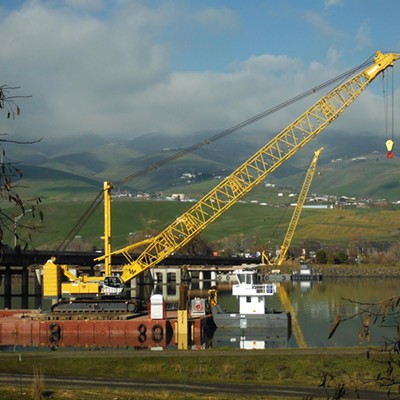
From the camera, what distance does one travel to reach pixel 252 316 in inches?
2749

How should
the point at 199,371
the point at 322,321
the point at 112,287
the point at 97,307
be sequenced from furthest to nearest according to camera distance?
1. the point at 322,321
2. the point at 112,287
3. the point at 97,307
4. the point at 199,371

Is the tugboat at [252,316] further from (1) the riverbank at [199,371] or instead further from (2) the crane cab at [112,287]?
(1) the riverbank at [199,371]

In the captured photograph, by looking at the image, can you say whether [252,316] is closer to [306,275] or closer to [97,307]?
[97,307]

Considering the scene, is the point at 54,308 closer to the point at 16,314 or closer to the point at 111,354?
the point at 16,314

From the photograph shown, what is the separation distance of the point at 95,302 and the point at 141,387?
136ft

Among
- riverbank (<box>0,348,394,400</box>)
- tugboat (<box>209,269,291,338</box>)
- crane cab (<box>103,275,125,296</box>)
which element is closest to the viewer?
riverbank (<box>0,348,394,400</box>)

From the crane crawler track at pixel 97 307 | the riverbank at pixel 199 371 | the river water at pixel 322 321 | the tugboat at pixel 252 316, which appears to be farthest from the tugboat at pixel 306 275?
the riverbank at pixel 199 371

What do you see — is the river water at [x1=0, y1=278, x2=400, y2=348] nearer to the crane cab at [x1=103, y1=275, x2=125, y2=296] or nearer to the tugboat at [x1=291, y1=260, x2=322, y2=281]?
the crane cab at [x1=103, y1=275, x2=125, y2=296]

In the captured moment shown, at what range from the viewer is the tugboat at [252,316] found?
68.1 metres

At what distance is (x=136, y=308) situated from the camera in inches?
2778

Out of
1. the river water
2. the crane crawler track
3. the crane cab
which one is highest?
the crane cab

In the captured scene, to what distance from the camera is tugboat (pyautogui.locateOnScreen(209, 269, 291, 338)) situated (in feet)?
223

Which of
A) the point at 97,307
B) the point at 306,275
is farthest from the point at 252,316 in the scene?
the point at 306,275

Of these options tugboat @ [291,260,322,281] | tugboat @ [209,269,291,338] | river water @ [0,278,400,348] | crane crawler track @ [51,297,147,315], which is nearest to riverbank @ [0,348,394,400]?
river water @ [0,278,400,348]
